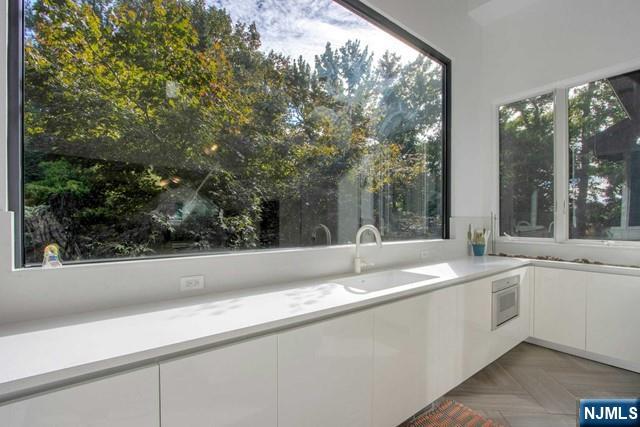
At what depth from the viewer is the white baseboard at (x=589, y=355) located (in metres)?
2.43

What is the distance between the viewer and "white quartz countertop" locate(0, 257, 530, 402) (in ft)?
2.67

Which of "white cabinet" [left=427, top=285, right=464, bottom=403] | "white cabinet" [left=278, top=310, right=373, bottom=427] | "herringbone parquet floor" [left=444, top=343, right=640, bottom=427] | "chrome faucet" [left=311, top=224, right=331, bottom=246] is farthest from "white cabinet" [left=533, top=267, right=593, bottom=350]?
"white cabinet" [left=278, top=310, right=373, bottom=427]

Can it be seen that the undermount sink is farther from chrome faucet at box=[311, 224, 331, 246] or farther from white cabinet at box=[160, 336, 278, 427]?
white cabinet at box=[160, 336, 278, 427]

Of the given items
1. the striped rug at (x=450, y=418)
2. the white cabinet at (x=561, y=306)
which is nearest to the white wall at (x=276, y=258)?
the white cabinet at (x=561, y=306)

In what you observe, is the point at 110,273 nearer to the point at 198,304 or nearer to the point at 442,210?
the point at 198,304

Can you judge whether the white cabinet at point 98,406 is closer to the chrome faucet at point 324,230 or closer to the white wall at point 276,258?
the white wall at point 276,258

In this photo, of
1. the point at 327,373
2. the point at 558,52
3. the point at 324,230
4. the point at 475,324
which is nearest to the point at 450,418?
the point at 475,324

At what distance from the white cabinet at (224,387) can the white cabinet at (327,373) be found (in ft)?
0.20

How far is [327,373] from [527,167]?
3149 mm

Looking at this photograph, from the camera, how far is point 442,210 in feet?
10.5

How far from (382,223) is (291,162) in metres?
0.99

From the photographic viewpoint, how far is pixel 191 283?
1.52 meters

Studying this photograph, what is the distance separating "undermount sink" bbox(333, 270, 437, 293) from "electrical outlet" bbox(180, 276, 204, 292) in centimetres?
79

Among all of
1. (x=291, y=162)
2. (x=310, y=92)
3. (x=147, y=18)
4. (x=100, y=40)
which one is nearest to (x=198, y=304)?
(x=291, y=162)
